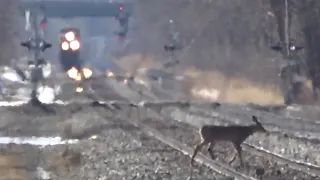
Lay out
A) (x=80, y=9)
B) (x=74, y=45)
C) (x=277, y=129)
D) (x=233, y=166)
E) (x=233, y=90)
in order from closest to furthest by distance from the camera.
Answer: (x=233, y=166) < (x=277, y=129) < (x=233, y=90) < (x=74, y=45) < (x=80, y=9)

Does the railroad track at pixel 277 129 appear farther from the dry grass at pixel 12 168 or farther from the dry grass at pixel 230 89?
the dry grass at pixel 230 89

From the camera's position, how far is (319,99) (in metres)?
32.9

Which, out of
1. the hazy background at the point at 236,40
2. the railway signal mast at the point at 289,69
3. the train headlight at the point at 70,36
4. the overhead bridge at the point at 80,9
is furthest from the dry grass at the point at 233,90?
the overhead bridge at the point at 80,9

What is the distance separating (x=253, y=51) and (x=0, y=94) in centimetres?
1411

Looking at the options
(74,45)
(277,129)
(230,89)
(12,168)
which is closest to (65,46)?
(74,45)

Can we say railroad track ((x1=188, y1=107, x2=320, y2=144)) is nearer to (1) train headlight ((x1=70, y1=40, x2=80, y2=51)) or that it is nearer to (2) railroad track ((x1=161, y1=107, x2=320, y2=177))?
(2) railroad track ((x1=161, y1=107, x2=320, y2=177))

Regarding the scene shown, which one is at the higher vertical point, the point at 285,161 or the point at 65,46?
the point at 285,161

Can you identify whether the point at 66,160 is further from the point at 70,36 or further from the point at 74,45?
the point at 70,36

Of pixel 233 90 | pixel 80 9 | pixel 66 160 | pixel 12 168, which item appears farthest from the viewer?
pixel 80 9

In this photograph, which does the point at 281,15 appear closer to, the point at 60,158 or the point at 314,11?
the point at 314,11

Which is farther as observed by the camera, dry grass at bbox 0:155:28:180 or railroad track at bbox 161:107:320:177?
railroad track at bbox 161:107:320:177

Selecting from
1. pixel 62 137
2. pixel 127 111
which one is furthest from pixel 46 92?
pixel 62 137

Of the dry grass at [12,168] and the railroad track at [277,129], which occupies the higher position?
the dry grass at [12,168]

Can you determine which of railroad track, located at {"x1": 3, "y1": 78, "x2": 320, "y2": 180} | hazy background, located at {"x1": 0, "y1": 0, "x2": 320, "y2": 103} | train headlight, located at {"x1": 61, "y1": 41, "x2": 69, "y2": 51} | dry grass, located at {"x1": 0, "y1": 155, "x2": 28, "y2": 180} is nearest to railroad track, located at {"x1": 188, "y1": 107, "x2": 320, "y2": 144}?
railroad track, located at {"x1": 3, "y1": 78, "x2": 320, "y2": 180}
